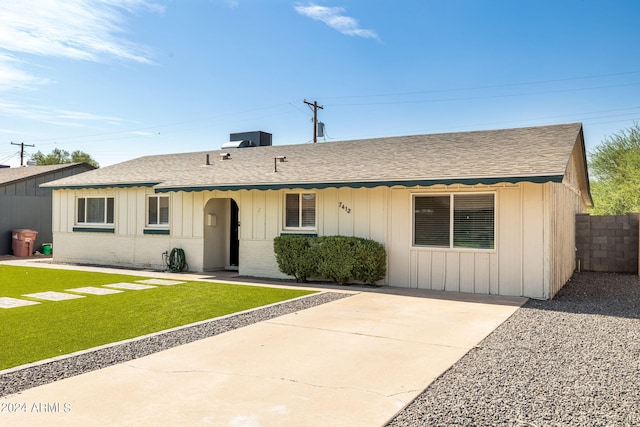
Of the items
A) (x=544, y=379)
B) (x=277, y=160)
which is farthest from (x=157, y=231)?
(x=544, y=379)

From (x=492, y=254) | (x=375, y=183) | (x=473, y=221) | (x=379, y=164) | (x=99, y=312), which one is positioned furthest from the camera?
(x=379, y=164)

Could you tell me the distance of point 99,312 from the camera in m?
7.98

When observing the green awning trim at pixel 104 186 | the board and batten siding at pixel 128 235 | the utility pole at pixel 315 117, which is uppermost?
the utility pole at pixel 315 117

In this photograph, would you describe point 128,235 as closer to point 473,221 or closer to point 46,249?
point 46,249

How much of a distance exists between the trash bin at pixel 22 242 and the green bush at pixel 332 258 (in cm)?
1344

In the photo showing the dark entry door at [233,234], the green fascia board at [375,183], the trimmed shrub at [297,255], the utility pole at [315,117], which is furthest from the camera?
the utility pole at [315,117]

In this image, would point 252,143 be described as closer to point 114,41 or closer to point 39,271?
point 114,41

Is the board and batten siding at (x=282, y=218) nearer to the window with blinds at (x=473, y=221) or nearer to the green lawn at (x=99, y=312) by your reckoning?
the window with blinds at (x=473, y=221)

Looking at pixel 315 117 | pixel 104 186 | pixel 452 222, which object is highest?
pixel 315 117

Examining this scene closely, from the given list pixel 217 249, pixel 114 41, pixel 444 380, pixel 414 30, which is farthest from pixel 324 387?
pixel 414 30

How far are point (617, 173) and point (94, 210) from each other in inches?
1097

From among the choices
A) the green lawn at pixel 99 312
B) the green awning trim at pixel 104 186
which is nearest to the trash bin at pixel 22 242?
the green awning trim at pixel 104 186

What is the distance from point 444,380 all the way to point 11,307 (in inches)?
298

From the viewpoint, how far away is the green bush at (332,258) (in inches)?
442
